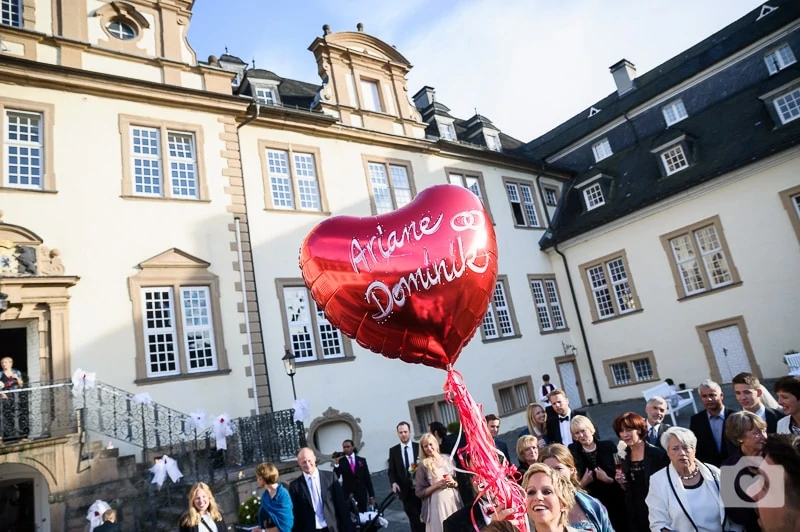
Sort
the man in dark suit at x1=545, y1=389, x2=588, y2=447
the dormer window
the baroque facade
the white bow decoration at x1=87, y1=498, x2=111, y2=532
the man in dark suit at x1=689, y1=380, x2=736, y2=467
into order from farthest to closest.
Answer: the dormer window → the baroque facade → the white bow decoration at x1=87, y1=498, x2=111, y2=532 → the man in dark suit at x1=545, y1=389, x2=588, y2=447 → the man in dark suit at x1=689, y1=380, x2=736, y2=467

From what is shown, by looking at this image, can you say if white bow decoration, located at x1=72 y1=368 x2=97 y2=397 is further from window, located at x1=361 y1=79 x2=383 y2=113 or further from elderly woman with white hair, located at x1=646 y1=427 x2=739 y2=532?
window, located at x1=361 y1=79 x2=383 y2=113

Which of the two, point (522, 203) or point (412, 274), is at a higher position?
point (522, 203)

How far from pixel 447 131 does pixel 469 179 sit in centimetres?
309

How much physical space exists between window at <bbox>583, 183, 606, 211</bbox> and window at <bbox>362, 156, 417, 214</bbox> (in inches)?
343

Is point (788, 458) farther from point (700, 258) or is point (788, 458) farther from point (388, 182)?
point (700, 258)

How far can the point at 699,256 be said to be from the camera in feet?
62.1

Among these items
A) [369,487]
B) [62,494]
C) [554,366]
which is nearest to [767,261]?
[554,366]

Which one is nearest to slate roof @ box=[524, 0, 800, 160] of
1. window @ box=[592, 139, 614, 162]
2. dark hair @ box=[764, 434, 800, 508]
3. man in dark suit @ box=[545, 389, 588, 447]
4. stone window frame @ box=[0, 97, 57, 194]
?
window @ box=[592, 139, 614, 162]

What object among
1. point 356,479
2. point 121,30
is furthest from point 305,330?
point 121,30

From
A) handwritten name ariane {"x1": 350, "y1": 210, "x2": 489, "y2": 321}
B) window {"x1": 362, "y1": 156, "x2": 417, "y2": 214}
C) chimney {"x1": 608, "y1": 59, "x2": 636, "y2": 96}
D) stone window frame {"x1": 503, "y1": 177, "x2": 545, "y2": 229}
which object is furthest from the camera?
chimney {"x1": 608, "y1": 59, "x2": 636, "y2": 96}

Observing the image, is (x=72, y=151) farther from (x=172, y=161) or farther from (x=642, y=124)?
(x=642, y=124)

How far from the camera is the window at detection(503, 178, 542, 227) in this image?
74.4 ft

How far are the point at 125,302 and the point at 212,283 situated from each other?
1.97 meters

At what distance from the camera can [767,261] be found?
17.2 m
